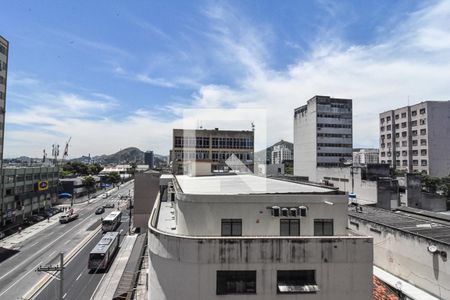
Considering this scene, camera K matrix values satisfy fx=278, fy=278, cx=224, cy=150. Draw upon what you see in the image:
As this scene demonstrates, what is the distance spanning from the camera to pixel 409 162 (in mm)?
89625

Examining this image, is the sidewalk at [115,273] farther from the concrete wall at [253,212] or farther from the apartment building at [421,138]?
the apartment building at [421,138]

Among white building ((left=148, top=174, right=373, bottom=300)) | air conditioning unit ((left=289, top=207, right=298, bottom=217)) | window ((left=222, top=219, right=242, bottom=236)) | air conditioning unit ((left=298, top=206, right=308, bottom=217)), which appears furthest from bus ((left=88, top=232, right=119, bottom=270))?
air conditioning unit ((left=298, top=206, right=308, bottom=217))

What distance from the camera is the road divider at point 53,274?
1088 inches

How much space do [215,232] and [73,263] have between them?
30.7m

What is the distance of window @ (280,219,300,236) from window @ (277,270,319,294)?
2349 mm

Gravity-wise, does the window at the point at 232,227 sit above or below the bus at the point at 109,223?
above

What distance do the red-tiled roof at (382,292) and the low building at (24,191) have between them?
6122 cm

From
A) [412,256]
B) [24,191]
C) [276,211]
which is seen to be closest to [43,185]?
[24,191]

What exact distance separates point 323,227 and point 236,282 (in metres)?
5.94

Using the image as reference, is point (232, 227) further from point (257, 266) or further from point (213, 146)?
point (213, 146)

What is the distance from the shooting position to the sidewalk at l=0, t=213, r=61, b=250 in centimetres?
4369

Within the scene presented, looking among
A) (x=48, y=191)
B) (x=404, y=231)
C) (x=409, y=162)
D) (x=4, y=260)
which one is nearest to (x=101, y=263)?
(x=4, y=260)

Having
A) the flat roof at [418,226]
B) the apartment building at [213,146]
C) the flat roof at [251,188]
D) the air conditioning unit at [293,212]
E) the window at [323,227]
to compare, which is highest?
the apartment building at [213,146]

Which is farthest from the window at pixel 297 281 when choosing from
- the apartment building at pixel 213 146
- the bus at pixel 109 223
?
the bus at pixel 109 223
